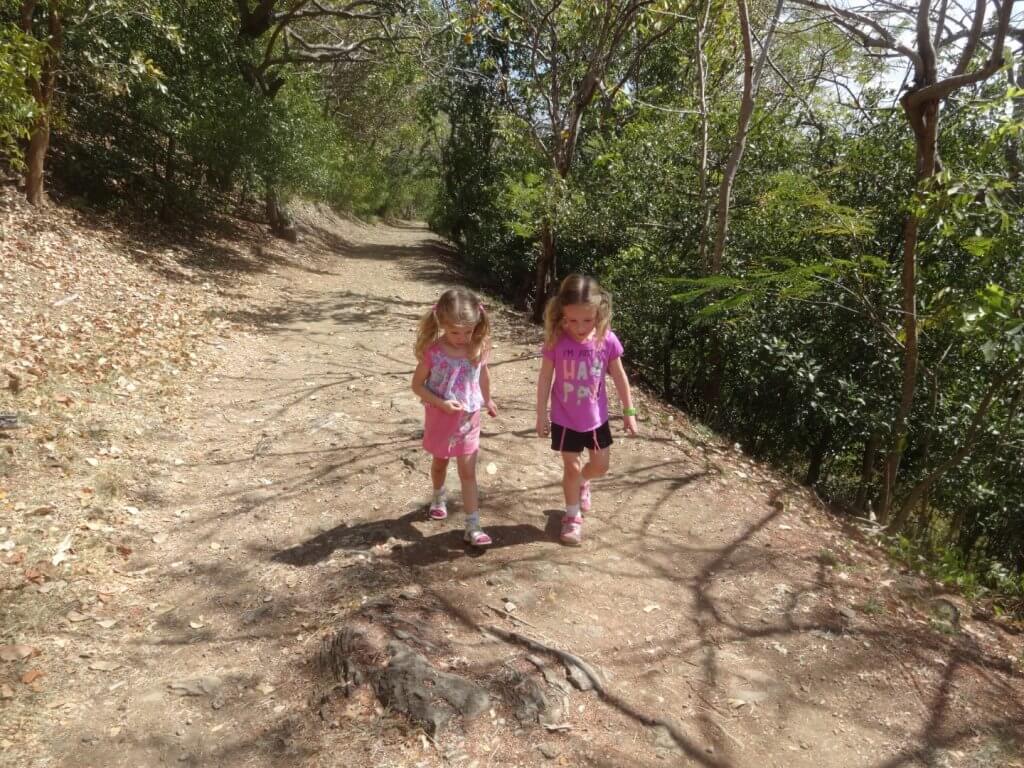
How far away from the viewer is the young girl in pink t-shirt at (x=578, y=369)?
341cm

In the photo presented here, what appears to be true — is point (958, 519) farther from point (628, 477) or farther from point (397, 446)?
point (397, 446)

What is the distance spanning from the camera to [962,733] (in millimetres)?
2762

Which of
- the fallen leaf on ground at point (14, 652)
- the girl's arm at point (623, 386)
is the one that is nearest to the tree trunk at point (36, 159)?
the fallen leaf on ground at point (14, 652)

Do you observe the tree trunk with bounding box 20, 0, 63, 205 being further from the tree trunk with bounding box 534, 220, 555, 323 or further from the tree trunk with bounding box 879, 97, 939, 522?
the tree trunk with bounding box 879, 97, 939, 522

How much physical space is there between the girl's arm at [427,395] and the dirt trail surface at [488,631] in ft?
2.91

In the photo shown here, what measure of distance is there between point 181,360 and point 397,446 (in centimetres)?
312

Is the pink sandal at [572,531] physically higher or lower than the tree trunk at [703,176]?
lower

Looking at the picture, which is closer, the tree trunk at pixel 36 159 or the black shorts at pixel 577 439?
the black shorts at pixel 577 439

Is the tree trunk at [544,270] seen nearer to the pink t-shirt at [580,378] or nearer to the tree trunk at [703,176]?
the tree trunk at [703,176]

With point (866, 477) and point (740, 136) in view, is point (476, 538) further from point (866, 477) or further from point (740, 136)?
point (866, 477)

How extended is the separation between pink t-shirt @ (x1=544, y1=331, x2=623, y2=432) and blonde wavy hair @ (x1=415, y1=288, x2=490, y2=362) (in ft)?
1.29

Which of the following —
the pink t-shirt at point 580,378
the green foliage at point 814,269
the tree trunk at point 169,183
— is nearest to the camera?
the pink t-shirt at point 580,378

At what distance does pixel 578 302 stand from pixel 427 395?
93 cm

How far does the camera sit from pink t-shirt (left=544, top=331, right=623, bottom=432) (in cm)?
351
